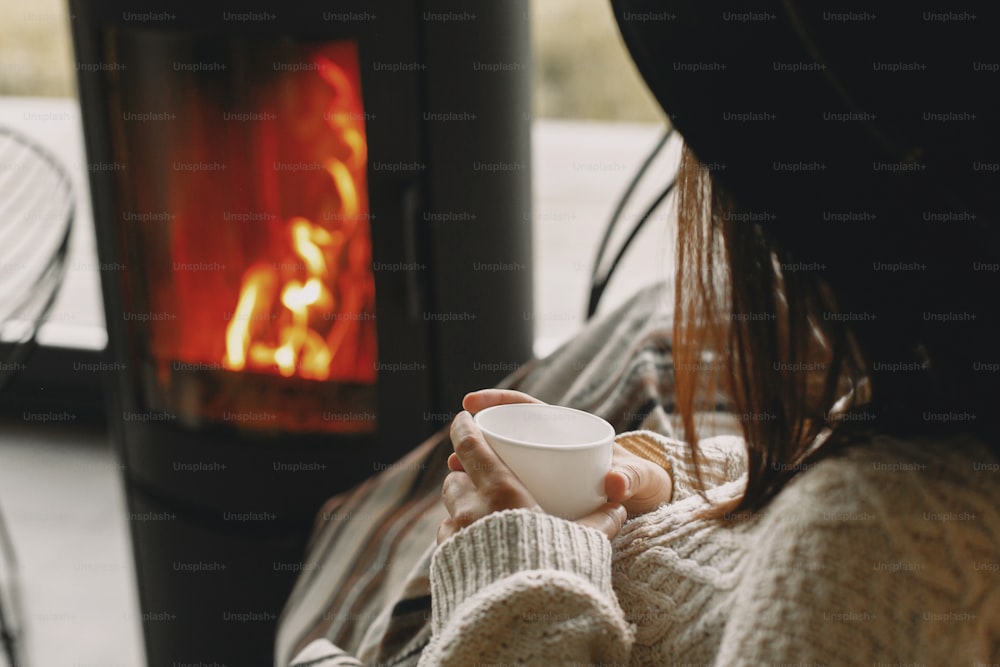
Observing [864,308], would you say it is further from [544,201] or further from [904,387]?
[544,201]

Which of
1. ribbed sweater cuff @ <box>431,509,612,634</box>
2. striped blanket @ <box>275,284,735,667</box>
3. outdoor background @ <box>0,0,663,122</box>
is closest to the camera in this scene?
ribbed sweater cuff @ <box>431,509,612,634</box>

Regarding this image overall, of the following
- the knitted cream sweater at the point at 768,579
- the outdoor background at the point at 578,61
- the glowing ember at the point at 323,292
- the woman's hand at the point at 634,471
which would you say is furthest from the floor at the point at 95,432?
the knitted cream sweater at the point at 768,579

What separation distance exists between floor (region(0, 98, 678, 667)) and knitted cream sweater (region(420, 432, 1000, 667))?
2.56 ft

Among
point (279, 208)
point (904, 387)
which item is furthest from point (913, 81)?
point (279, 208)

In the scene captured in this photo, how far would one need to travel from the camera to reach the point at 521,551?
2.05 feet

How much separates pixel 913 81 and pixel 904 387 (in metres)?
0.19

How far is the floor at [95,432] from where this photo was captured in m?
1.70

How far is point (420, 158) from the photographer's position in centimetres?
117

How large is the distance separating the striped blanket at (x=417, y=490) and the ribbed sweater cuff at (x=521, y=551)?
36 cm

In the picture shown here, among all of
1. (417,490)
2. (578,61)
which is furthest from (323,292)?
(578,61)

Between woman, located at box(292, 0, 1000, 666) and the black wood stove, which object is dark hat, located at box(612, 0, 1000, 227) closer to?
woman, located at box(292, 0, 1000, 666)

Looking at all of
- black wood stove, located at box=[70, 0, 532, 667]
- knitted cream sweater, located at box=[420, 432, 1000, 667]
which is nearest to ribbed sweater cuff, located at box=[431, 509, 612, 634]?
knitted cream sweater, located at box=[420, 432, 1000, 667]

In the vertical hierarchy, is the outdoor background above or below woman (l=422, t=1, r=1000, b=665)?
above

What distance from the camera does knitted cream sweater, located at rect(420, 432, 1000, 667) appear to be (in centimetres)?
56
